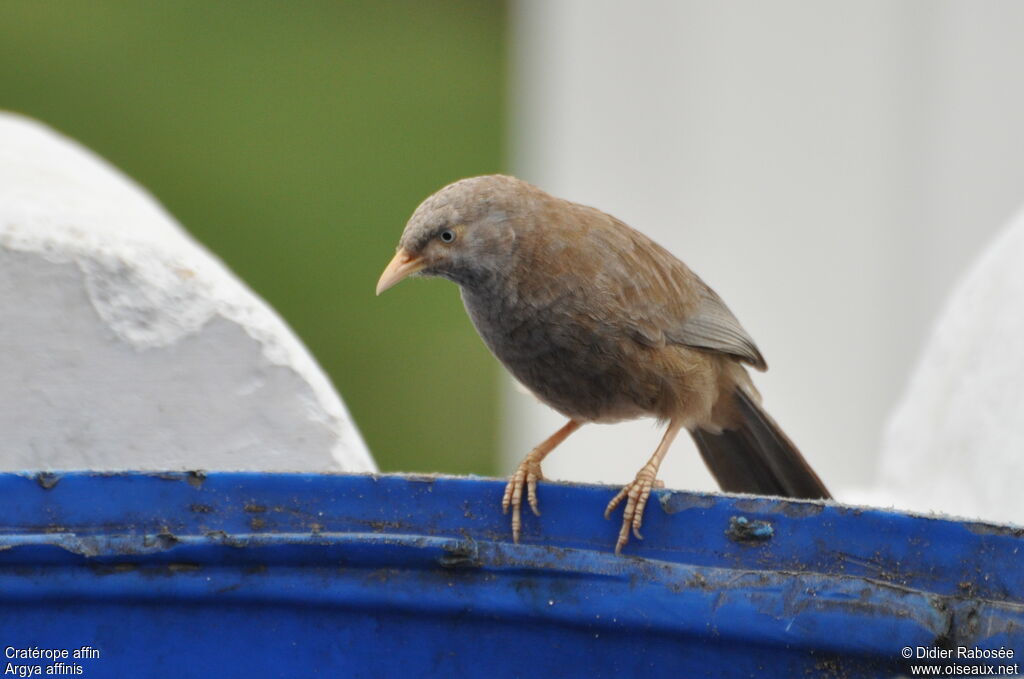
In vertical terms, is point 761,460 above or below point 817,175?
below

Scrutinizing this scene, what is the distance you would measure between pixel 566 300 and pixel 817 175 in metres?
4.98

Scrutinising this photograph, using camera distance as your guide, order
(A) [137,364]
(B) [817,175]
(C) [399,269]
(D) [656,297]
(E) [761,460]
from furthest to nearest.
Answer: (B) [817,175] → (E) [761,460] → (D) [656,297] → (A) [137,364] → (C) [399,269]

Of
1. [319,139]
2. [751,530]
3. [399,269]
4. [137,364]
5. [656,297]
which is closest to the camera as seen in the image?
[751,530]

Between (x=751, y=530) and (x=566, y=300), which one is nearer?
(x=751, y=530)

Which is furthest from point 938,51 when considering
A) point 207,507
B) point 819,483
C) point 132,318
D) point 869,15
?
point 207,507

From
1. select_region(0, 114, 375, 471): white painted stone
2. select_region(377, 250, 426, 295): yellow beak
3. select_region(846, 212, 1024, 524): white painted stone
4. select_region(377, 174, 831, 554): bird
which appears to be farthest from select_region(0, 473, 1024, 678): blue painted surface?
select_region(846, 212, 1024, 524): white painted stone

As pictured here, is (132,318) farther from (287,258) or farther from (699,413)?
(287,258)

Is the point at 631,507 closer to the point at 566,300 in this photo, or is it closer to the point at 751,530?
the point at 751,530

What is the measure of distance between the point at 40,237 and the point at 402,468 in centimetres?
748

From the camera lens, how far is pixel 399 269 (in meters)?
3.55

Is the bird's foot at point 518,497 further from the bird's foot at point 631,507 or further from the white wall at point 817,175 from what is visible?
the white wall at point 817,175

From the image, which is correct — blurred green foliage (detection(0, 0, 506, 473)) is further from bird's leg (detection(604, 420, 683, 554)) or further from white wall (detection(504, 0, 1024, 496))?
bird's leg (detection(604, 420, 683, 554))

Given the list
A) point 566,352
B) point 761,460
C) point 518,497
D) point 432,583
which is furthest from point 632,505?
point 761,460

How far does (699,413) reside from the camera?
3891 mm
